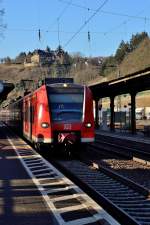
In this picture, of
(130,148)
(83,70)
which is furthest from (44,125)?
(83,70)

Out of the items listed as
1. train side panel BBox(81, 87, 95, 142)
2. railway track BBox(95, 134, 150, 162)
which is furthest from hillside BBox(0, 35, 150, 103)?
train side panel BBox(81, 87, 95, 142)

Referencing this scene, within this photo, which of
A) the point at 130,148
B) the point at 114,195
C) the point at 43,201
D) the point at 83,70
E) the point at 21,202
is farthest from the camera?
the point at 83,70

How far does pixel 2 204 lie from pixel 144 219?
272 cm

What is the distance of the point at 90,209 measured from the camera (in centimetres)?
1028

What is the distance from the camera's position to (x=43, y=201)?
11.4 meters

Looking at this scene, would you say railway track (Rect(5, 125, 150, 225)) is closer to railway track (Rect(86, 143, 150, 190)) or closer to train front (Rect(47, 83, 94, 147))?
railway track (Rect(86, 143, 150, 190))

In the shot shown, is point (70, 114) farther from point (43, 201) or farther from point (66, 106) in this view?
point (43, 201)

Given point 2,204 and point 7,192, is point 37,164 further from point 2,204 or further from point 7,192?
point 2,204

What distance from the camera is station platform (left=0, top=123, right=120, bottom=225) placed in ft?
31.1

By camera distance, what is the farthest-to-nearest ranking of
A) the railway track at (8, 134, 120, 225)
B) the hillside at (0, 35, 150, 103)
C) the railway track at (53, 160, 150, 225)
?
the hillside at (0, 35, 150, 103), the railway track at (53, 160, 150, 225), the railway track at (8, 134, 120, 225)

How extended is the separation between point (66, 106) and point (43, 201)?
11471 millimetres

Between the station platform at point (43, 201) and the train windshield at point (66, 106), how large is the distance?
5190 millimetres

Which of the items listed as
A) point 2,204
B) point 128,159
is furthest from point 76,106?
point 2,204

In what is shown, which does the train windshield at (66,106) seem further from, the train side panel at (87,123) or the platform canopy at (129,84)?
the platform canopy at (129,84)
